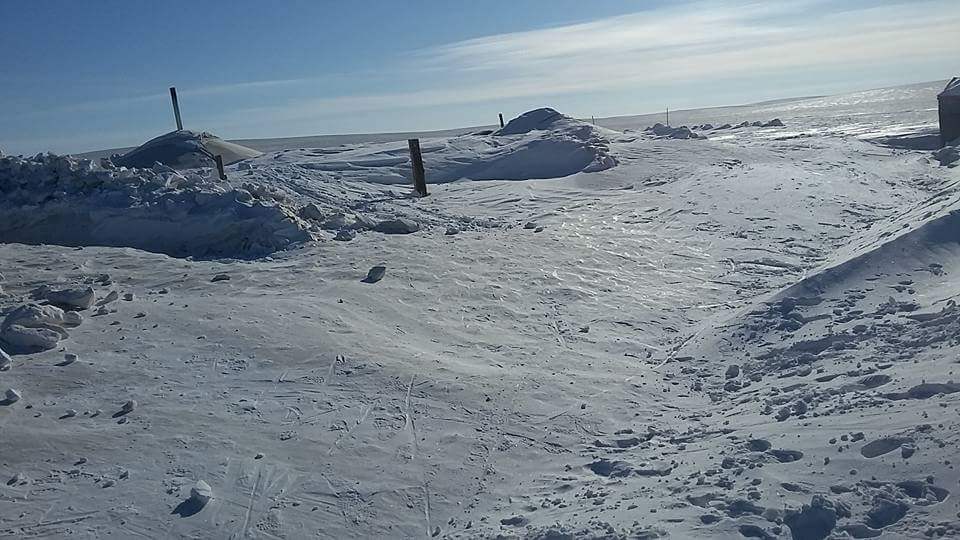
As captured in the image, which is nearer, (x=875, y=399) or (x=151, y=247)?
(x=875, y=399)

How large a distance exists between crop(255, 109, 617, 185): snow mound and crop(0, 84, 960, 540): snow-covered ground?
7073 mm

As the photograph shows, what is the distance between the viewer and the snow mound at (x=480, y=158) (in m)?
21.1

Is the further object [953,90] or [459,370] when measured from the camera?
[953,90]

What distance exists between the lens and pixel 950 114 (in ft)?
76.0

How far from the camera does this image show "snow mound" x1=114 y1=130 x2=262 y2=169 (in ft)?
78.1

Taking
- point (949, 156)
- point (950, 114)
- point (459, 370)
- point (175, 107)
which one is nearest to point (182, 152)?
point (175, 107)

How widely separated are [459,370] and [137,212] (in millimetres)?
6878

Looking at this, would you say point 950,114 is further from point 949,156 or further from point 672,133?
point 672,133

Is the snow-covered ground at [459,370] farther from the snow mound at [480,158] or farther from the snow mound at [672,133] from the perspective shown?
the snow mound at [672,133]

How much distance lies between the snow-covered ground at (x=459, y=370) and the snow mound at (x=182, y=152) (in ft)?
34.7

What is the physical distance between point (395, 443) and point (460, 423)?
63cm

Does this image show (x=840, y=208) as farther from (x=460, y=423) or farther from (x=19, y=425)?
(x=19, y=425)

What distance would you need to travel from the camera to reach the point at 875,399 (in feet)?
18.3

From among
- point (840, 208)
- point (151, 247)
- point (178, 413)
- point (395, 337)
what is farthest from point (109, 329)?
point (840, 208)
